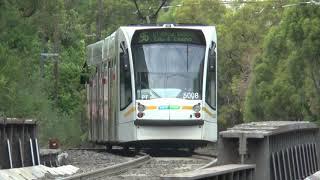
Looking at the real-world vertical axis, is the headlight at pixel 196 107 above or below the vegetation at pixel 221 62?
below

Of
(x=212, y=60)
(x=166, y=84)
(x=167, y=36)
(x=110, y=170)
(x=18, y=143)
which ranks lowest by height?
(x=110, y=170)

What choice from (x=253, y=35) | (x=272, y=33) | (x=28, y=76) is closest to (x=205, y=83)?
(x=28, y=76)

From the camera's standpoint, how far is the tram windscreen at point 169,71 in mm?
23125

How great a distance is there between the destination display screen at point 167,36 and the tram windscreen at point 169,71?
170 millimetres

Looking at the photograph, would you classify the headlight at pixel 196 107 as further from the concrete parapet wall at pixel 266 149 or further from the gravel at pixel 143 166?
the concrete parapet wall at pixel 266 149

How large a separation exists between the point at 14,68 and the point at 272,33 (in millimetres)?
20386

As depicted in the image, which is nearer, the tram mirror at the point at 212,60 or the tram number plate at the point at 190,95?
the tram number plate at the point at 190,95

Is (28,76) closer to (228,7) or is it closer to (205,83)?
(205,83)

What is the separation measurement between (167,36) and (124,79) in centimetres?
169

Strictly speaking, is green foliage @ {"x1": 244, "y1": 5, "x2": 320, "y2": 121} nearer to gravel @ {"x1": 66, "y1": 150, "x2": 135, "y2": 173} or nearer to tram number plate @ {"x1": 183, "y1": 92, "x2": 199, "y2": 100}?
tram number plate @ {"x1": 183, "y1": 92, "x2": 199, "y2": 100}

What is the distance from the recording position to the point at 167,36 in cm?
2377

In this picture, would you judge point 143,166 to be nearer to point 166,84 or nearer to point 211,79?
point 166,84

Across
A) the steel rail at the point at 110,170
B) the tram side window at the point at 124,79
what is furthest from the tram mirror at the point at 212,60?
the steel rail at the point at 110,170

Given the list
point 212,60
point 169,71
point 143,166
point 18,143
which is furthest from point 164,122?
point 18,143
